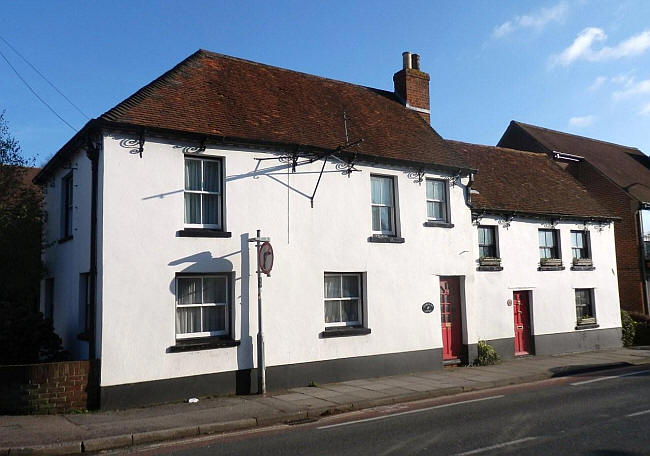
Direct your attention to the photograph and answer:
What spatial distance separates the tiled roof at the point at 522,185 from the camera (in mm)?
19906

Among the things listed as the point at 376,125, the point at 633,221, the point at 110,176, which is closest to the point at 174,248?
the point at 110,176

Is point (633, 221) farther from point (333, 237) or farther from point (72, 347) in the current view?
point (72, 347)

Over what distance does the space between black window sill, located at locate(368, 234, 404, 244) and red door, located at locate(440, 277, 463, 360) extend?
229cm

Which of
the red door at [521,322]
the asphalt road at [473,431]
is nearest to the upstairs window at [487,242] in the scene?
the red door at [521,322]

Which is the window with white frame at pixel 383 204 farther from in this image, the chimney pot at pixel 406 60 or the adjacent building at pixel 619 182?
the adjacent building at pixel 619 182

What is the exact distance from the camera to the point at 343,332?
14352 mm

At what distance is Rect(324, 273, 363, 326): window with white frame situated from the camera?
1462 centimetres

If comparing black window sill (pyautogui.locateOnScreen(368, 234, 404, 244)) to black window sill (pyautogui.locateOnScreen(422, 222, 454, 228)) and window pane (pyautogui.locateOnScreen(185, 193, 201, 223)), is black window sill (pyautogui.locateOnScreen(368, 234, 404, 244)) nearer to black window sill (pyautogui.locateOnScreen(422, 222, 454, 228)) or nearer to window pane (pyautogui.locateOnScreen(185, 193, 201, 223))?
black window sill (pyautogui.locateOnScreen(422, 222, 454, 228))

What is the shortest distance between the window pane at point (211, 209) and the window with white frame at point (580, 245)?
46.9 feet

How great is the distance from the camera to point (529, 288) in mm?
19469

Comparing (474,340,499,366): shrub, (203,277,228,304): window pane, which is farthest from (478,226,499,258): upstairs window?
(203,277,228,304): window pane

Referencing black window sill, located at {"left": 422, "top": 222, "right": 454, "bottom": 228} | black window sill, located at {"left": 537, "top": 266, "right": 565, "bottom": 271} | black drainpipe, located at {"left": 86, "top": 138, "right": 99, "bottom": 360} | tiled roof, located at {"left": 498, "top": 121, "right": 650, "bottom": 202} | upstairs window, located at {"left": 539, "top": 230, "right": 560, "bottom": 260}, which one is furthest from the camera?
tiled roof, located at {"left": 498, "top": 121, "right": 650, "bottom": 202}

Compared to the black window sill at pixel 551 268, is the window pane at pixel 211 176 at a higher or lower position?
higher

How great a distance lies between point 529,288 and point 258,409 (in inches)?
468
